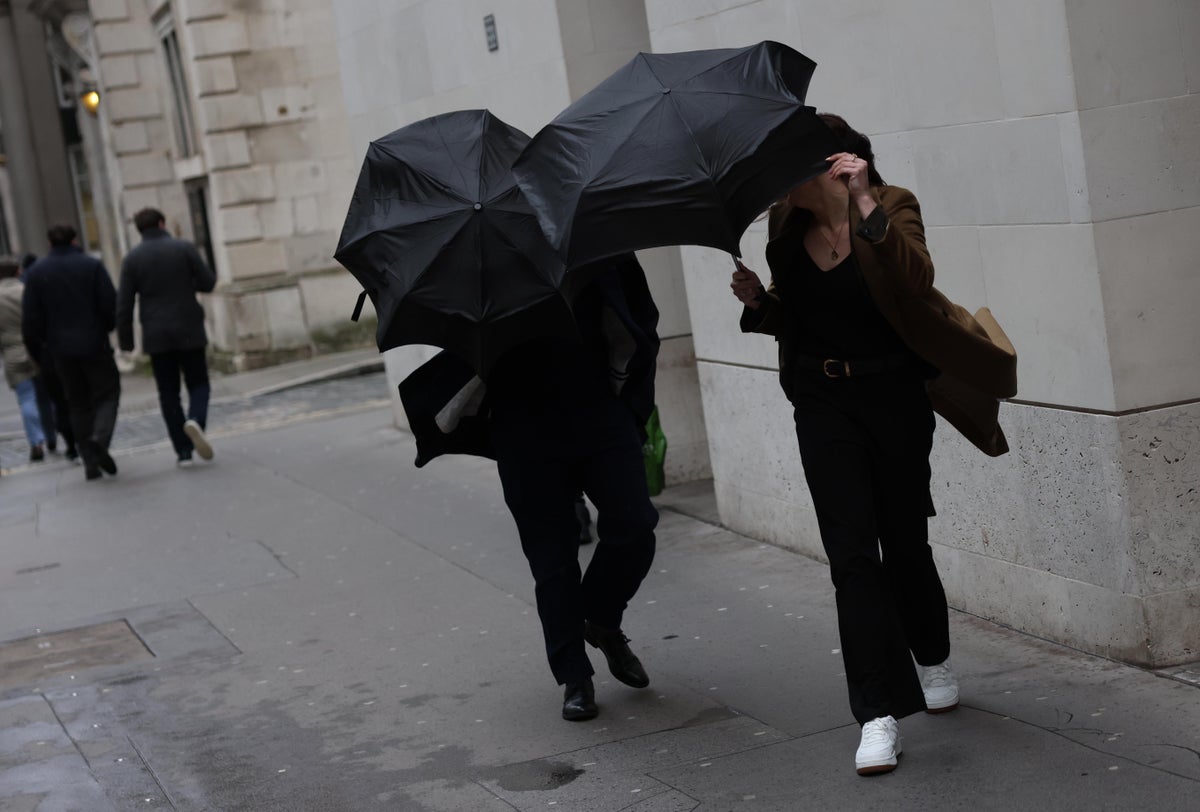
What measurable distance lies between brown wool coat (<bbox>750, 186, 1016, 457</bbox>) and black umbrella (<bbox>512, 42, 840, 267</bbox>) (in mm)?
282

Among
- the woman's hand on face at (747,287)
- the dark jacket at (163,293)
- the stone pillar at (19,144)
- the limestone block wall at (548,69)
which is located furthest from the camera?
the stone pillar at (19,144)

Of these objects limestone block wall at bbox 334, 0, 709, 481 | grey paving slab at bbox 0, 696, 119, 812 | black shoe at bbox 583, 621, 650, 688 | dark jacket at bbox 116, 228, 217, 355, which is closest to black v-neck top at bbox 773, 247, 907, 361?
black shoe at bbox 583, 621, 650, 688

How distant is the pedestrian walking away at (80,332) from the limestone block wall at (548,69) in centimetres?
363

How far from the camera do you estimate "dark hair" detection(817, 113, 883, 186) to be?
14.4 feet

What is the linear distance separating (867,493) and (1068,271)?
116 cm

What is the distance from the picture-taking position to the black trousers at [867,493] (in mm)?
4527

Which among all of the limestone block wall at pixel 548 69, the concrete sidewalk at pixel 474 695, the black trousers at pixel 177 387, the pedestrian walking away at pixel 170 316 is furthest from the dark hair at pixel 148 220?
the concrete sidewalk at pixel 474 695

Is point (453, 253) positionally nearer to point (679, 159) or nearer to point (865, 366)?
point (679, 159)

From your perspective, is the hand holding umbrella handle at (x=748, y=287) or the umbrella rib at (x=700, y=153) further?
the hand holding umbrella handle at (x=748, y=287)

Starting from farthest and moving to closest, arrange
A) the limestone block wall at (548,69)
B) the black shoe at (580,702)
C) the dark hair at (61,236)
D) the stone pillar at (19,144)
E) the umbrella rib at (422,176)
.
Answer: the stone pillar at (19,144), the dark hair at (61,236), the limestone block wall at (548,69), the black shoe at (580,702), the umbrella rib at (422,176)

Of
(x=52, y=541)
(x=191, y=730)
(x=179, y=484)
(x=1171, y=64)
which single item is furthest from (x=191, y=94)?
(x=1171, y=64)

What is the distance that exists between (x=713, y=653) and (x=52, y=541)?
238 inches

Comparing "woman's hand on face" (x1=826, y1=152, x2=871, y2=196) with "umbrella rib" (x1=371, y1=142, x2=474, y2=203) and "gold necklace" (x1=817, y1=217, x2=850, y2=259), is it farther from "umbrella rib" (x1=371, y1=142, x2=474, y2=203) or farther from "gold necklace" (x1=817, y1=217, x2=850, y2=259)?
"umbrella rib" (x1=371, y1=142, x2=474, y2=203)

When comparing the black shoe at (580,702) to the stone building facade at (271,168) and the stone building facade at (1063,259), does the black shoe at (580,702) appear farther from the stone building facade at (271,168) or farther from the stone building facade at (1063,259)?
the stone building facade at (271,168)
